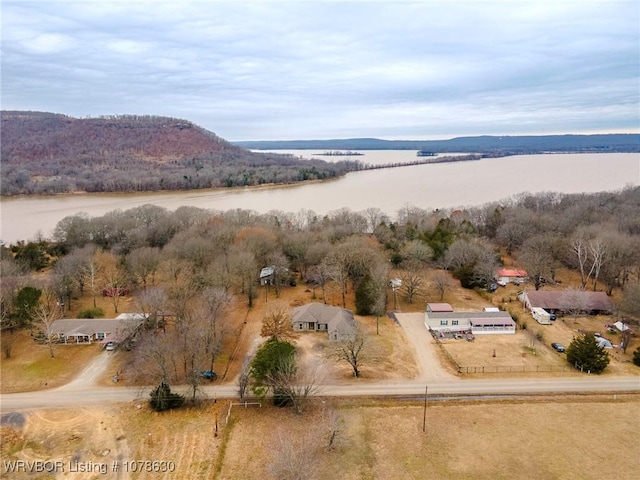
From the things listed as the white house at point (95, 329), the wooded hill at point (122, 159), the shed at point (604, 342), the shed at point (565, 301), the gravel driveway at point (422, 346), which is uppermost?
the wooded hill at point (122, 159)

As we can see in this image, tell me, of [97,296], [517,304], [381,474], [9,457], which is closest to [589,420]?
[381,474]

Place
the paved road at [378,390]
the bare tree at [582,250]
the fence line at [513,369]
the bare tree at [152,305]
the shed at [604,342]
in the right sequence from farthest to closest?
the bare tree at [582,250] → the bare tree at [152,305] → the shed at [604,342] → the fence line at [513,369] → the paved road at [378,390]

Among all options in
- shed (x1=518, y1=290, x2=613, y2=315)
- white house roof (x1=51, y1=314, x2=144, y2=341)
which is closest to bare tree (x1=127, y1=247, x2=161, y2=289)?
white house roof (x1=51, y1=314, x2=144, y2=341)

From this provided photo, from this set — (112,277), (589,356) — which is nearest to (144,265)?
(112,277)

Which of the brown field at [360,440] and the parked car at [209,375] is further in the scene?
the parked car at [209,375]

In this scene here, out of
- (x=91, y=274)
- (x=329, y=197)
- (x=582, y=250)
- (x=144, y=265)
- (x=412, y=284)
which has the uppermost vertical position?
(x=329, y=197)

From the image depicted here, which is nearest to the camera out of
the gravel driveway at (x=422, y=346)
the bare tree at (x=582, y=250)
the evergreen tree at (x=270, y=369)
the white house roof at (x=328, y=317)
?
the evergreen tree at (x=270, y=369)

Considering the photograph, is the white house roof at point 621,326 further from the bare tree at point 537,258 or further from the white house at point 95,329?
the white house at point 95,329

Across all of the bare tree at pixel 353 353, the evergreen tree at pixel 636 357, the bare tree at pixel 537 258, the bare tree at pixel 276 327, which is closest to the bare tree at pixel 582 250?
the bare tree at pixel 537 258

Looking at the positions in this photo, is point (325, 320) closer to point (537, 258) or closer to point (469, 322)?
point (469, 322)
